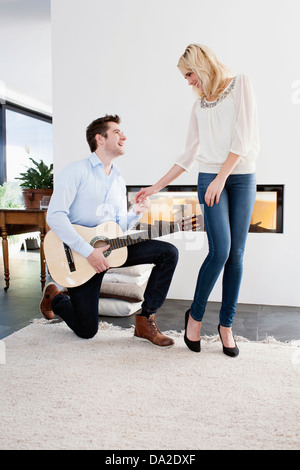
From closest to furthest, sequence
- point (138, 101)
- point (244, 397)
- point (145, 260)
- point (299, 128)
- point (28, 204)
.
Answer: point (244, 397) < point (145, 260) < point (299, 128) < point (138, 101) < point (28, 204)

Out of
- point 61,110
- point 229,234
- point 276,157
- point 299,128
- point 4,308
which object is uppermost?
point 61,110

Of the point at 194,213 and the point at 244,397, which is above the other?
the point at 194,213

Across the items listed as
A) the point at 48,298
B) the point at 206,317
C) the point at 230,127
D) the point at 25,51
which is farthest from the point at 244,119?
the point at 25,51

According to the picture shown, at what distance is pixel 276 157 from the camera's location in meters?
2.75

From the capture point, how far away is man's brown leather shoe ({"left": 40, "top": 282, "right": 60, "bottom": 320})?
2291 millimetres

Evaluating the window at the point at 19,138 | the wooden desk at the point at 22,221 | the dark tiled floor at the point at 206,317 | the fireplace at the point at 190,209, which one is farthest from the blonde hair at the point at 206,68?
the window at the point at 19,138

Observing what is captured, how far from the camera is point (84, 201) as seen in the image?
195cm

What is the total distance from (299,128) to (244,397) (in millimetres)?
1897

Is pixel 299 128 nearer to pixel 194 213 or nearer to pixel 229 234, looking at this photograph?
pixel 194 213

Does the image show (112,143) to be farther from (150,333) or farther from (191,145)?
(150,333)

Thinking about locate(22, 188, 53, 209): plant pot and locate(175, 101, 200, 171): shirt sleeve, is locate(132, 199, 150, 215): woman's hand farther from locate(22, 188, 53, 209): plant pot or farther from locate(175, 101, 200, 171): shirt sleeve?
locate(22, 188, 53, 209): plant pot

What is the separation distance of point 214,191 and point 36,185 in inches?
92.2

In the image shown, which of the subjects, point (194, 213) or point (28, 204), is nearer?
point (194, 213)

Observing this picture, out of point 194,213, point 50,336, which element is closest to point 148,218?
point 194,213
